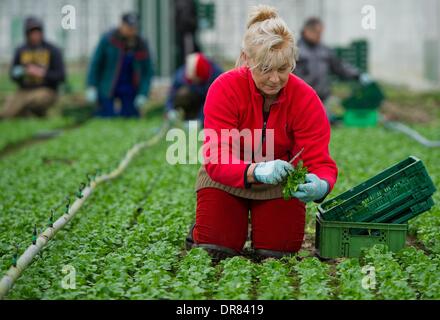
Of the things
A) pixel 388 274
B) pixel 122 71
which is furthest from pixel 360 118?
pixel 388 274

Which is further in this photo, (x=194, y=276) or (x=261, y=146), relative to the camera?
(x=261, y=146)

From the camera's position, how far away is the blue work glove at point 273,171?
4.85m

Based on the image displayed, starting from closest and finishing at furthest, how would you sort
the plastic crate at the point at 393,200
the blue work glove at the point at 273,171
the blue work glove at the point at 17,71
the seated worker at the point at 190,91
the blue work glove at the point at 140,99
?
the blue work glove at the point at 273,171 < the plastic crate at the point at 393,200 < the seated worker at the point at 190,91 < the blue work glove at the point at 140,99 < the blue work glove at the point at 17,71

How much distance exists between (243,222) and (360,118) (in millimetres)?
7870

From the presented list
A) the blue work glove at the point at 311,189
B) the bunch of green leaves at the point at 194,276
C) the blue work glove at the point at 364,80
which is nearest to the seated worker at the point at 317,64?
the blue work glove at the point at 364,80

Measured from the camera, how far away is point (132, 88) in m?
14.6

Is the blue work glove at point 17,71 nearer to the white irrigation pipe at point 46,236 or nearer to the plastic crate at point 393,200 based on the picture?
the white irrigation pipe at point 46,236

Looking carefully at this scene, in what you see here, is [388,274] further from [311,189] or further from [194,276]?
[194,276]

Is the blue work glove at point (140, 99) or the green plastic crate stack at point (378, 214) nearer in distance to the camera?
the green plastic crate stack at point (378, 214)

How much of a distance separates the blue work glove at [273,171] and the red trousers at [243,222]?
43cm

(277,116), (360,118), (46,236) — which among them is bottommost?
(360,118)

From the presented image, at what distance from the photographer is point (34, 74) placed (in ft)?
50.8

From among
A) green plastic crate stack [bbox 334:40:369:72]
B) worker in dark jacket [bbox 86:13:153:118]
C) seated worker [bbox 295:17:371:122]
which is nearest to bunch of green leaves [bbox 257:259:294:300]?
seated worker [bbox 295:17:371:122]

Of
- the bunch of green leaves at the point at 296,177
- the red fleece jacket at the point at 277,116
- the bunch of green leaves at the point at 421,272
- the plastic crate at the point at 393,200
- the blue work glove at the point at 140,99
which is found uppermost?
the red fleece jacket at the point at 277,116
